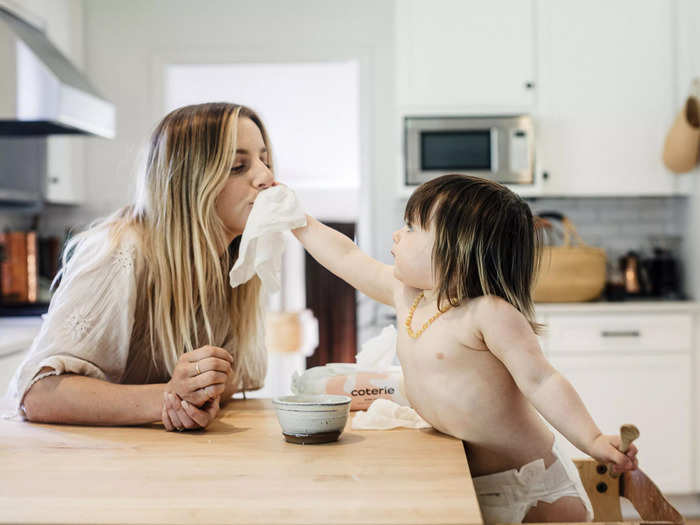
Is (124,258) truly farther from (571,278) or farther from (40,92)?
(571,278)

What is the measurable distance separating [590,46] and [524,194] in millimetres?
760

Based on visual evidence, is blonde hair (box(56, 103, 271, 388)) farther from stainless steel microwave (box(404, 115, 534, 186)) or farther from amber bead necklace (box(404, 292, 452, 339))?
stainless steel microwave (box(404, 115, 534, 186))

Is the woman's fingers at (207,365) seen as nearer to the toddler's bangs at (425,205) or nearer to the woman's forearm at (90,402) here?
the woman's forearm at (90,402)

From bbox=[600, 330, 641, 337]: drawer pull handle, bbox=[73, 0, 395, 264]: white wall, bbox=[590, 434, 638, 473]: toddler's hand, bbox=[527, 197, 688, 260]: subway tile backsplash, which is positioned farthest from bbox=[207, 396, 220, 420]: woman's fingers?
bbox=[527, 197, 688, 260]: subway tile backsplash

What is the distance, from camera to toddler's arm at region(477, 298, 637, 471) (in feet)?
3.30

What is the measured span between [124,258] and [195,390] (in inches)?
12.6

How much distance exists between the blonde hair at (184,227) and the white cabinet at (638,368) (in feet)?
7.03

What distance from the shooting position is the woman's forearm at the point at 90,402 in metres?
1.22

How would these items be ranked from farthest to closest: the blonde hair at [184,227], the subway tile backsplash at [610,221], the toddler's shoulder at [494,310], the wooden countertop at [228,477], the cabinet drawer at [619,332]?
the subway tile backsplash at [610,221] → the cabinet drawer at [619,332] → the blonde hair at [184,227] → the toddler's shoulder at [494,310] → the wooden countertop at [228,477]

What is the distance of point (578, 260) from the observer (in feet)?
11.3

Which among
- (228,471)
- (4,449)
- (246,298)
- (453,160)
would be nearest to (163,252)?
(246,298)

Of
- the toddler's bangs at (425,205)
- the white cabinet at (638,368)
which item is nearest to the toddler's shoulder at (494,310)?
the toddler's bangs at (425,205)

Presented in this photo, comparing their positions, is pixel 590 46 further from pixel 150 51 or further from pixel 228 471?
pixel 228 471

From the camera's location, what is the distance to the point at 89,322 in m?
1.33
